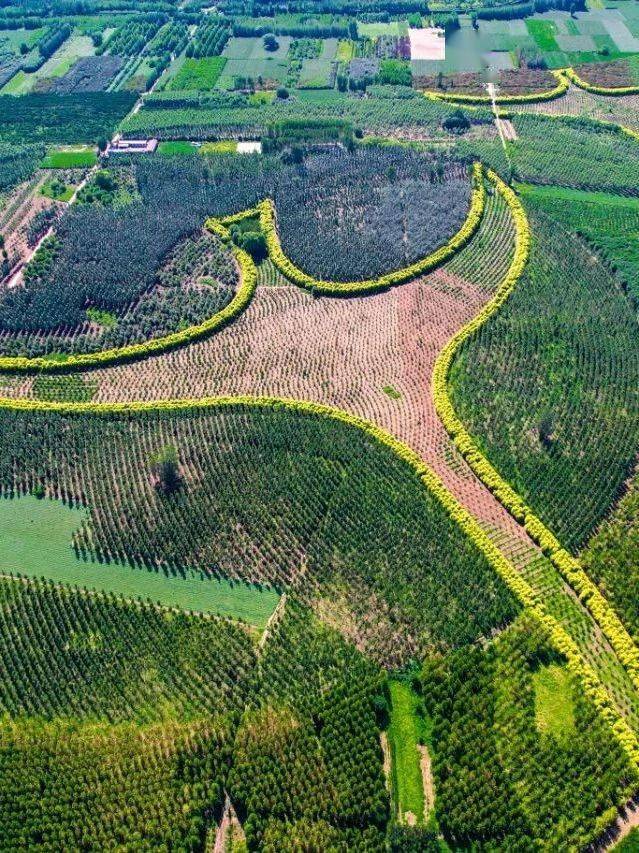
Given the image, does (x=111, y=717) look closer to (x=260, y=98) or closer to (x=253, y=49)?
(x=260, y=98)

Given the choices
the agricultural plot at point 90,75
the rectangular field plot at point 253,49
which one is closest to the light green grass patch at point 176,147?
the agricultural plot at point 90,75

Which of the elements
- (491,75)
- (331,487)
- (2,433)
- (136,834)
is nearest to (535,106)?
(491,75)

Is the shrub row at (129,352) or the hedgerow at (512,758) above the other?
the shrub row at (129,352)

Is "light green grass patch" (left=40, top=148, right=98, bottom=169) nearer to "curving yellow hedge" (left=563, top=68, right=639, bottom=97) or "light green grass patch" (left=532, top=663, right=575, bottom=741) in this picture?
"curving yellow hedge" (left=563, top=68, right=639, bottom=97)

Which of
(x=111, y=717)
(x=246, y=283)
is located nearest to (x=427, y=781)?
(x=111, y=717)

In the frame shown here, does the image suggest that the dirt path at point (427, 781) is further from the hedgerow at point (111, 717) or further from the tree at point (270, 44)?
the tree at point (270, 44)

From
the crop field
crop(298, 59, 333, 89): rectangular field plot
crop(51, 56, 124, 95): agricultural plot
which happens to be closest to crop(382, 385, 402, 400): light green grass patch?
the crop field
